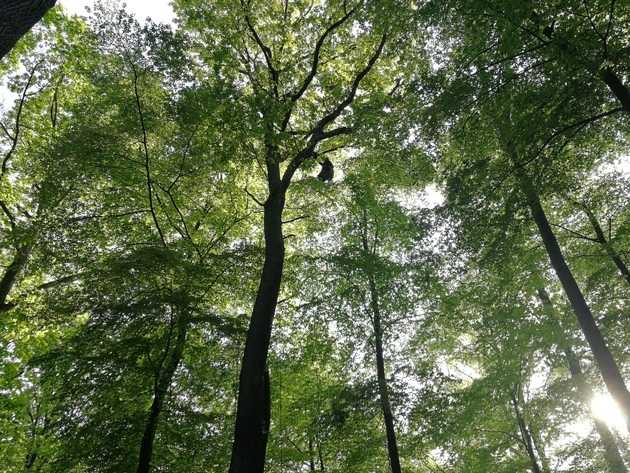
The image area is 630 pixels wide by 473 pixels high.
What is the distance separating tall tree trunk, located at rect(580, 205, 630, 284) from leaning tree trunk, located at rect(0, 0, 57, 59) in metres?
12.2

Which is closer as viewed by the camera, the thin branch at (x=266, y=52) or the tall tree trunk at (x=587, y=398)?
the tall tree trunk at (x=587, y=398)

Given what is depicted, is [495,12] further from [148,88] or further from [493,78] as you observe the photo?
[148,88]

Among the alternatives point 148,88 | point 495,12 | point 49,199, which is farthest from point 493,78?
point 49,199

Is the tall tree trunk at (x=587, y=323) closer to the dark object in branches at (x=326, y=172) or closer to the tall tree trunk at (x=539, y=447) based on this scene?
the tall tree trunk at (x=539, y=447)

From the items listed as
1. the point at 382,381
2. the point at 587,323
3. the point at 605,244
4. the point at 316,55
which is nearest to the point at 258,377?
the point at 382,381

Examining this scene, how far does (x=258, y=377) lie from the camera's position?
6730 mm

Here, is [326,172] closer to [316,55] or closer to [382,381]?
[316,55]

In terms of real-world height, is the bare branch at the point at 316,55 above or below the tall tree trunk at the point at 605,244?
above

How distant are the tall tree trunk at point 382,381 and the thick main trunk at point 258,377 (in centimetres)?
323

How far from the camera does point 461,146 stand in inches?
305

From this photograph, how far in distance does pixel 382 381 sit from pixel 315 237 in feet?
19.1

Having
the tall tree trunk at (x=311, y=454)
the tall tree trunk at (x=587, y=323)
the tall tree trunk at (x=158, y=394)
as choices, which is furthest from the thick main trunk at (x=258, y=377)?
the tall tree trunk at (x=311, y=454)

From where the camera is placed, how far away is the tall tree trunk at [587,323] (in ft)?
24.0

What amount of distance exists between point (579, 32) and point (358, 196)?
6302 millimetres
